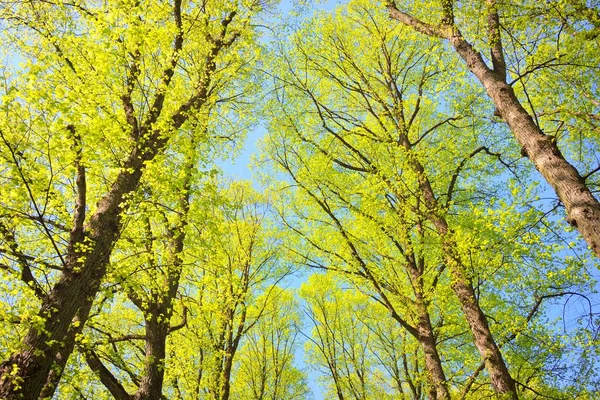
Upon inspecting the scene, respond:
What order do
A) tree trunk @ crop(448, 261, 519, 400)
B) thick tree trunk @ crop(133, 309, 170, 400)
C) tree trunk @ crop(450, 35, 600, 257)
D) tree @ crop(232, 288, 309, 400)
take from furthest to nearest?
tree @ crop(232, 288, 309, 400), thick tree trunk @ crop(133, 309, 170, 400), tree trunk @ crop(448, 261, 519, 400), tree trunk @ crop(450, 35, 600, 257)

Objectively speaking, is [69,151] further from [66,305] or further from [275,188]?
[275,188]

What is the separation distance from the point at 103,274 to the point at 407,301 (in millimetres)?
5404

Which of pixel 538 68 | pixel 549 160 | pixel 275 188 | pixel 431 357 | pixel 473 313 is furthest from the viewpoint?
pixel 275 188

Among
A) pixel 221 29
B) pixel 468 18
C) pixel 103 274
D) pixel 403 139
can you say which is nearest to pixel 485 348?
pixel 403 139

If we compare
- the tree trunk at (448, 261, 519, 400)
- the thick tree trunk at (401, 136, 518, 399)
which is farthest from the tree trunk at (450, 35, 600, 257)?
the tree trunk at (448, 261, 519, 400)

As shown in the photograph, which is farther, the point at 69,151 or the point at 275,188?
the point at 275,188

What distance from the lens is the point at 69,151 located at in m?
4.09

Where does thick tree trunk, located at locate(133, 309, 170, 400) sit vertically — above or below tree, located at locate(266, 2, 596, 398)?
below

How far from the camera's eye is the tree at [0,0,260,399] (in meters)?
3.72

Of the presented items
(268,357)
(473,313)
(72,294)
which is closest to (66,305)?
(72,294)

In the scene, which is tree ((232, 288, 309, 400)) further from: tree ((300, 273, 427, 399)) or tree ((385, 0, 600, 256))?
tree ((385, 0, 600, 256))

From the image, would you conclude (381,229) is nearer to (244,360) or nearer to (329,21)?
(329,21)

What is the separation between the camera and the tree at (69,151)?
372 cm

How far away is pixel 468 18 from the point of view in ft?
18.2
